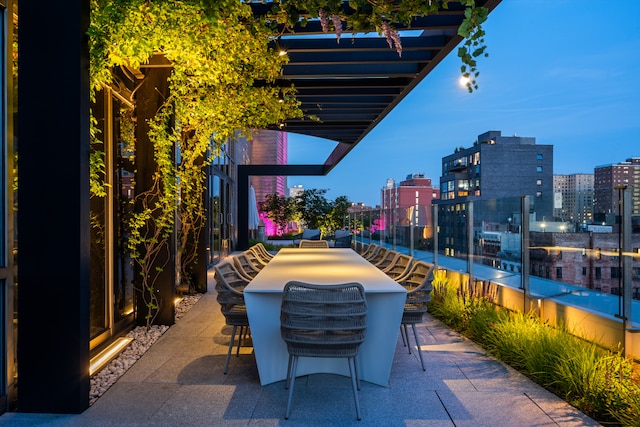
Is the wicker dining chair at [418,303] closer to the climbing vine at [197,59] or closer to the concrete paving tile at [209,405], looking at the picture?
the concrete paving tile at [209,405]

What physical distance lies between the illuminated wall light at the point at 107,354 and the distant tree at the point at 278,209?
1518cm

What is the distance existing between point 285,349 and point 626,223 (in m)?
2.86

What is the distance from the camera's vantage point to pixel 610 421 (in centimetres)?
300

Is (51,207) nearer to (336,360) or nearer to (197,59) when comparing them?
(197,59)

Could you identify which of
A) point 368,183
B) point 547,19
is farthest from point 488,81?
point 368,183

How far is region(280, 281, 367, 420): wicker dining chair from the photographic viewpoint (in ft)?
10.1

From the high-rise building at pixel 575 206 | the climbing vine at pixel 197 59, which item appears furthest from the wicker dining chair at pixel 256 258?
the high-rise building at pixel 575 206

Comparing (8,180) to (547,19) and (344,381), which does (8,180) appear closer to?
(344,381)

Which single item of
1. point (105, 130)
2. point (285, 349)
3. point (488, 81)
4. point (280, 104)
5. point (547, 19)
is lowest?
point (285, 349)

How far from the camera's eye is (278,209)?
20.3 m

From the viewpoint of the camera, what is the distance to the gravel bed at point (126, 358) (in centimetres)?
364

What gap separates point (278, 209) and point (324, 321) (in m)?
17.3

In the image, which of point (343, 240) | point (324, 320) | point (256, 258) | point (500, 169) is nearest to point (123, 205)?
point (256, 258)

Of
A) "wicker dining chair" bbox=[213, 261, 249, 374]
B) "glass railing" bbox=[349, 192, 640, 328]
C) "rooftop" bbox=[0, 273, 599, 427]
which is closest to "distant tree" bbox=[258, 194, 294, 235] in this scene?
"glass railing" bbox=[349, 192, 640, 328]
